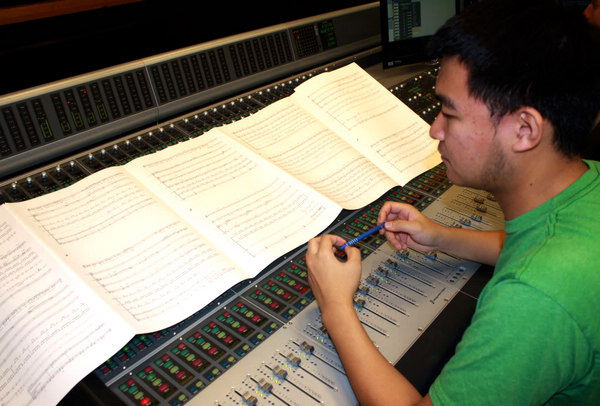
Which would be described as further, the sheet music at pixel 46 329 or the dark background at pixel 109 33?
the dark background at pixel 109 33

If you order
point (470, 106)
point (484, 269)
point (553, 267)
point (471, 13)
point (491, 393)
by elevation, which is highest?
point (471, 13)

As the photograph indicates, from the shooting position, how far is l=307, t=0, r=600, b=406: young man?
0.68 metres

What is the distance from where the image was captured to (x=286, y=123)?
1389 millimetres

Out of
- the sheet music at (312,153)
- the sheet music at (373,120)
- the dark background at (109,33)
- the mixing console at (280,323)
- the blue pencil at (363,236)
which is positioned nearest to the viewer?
the mixing console at (280,323)

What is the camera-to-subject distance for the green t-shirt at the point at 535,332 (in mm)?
673

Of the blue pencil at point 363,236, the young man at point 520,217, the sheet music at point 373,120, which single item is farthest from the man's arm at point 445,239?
the sheet music at point 373,120

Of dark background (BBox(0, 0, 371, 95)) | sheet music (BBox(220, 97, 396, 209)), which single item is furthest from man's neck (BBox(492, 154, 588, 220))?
dark background (BBox(0, 0, 371, 95))

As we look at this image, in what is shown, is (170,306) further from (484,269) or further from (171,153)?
(484,269)

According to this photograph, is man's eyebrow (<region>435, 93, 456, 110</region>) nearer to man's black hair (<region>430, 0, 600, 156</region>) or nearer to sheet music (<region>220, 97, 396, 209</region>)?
man's black hair (<region>430, 0, 600, 156</region>)

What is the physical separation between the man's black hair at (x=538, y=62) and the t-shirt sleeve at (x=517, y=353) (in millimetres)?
295

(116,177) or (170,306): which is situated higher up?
(116,177)

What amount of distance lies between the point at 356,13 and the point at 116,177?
50.5 inches

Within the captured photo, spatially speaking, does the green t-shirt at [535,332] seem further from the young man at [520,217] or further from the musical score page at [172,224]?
the musical score page at [172,224]

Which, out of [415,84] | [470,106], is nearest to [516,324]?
[470,106]
